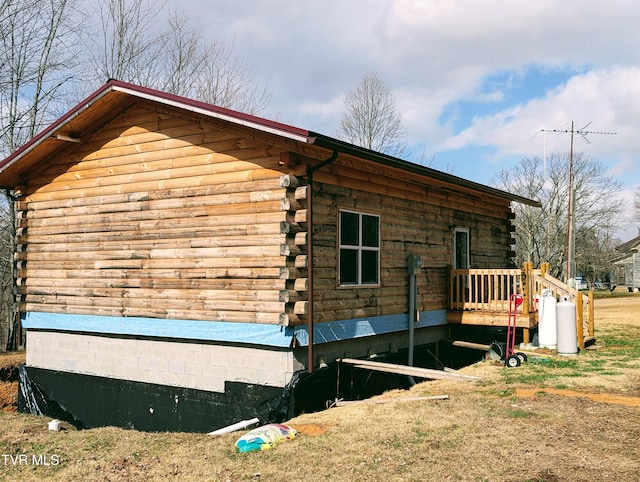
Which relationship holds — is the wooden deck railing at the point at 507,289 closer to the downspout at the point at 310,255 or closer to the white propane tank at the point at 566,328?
the white propane tank at the point at 566,328

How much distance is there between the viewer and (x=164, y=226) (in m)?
11.1

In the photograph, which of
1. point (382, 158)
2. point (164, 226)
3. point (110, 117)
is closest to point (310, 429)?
point (382, 158)

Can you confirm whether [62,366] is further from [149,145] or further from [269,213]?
[269,213]

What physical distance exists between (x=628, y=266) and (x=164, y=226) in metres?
62.4

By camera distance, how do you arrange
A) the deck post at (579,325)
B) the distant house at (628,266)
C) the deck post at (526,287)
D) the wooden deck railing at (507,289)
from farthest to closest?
the distant house at (628,266) → the deck post at (579,325) → the wooden deck railing at (507,289) → the deck post at (526,287)

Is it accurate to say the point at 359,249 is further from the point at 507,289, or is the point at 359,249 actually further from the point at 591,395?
the point at 591,395

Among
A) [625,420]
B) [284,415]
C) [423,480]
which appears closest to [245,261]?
[284,415]

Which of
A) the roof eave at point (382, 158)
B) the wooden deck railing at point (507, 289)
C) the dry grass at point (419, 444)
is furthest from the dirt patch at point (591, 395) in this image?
the roof eave at point (382, 158)

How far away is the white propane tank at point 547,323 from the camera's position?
13.6 m

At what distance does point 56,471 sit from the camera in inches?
288

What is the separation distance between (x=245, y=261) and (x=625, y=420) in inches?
241

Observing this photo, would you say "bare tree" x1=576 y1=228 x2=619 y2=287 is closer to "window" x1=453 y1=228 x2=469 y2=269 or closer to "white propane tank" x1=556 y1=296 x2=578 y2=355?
"window" x1=453 y1=228 x2=469 y2=269

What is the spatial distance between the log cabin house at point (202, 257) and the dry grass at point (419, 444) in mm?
1498

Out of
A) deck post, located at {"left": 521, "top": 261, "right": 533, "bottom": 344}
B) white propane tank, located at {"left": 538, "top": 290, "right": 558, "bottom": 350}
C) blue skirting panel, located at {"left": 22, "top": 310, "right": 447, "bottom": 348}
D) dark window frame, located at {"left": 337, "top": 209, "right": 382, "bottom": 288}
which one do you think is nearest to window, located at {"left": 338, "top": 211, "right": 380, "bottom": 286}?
dark window frame, located at {"left": 337, "top": 209, "right": 382, "bottom": 288}
